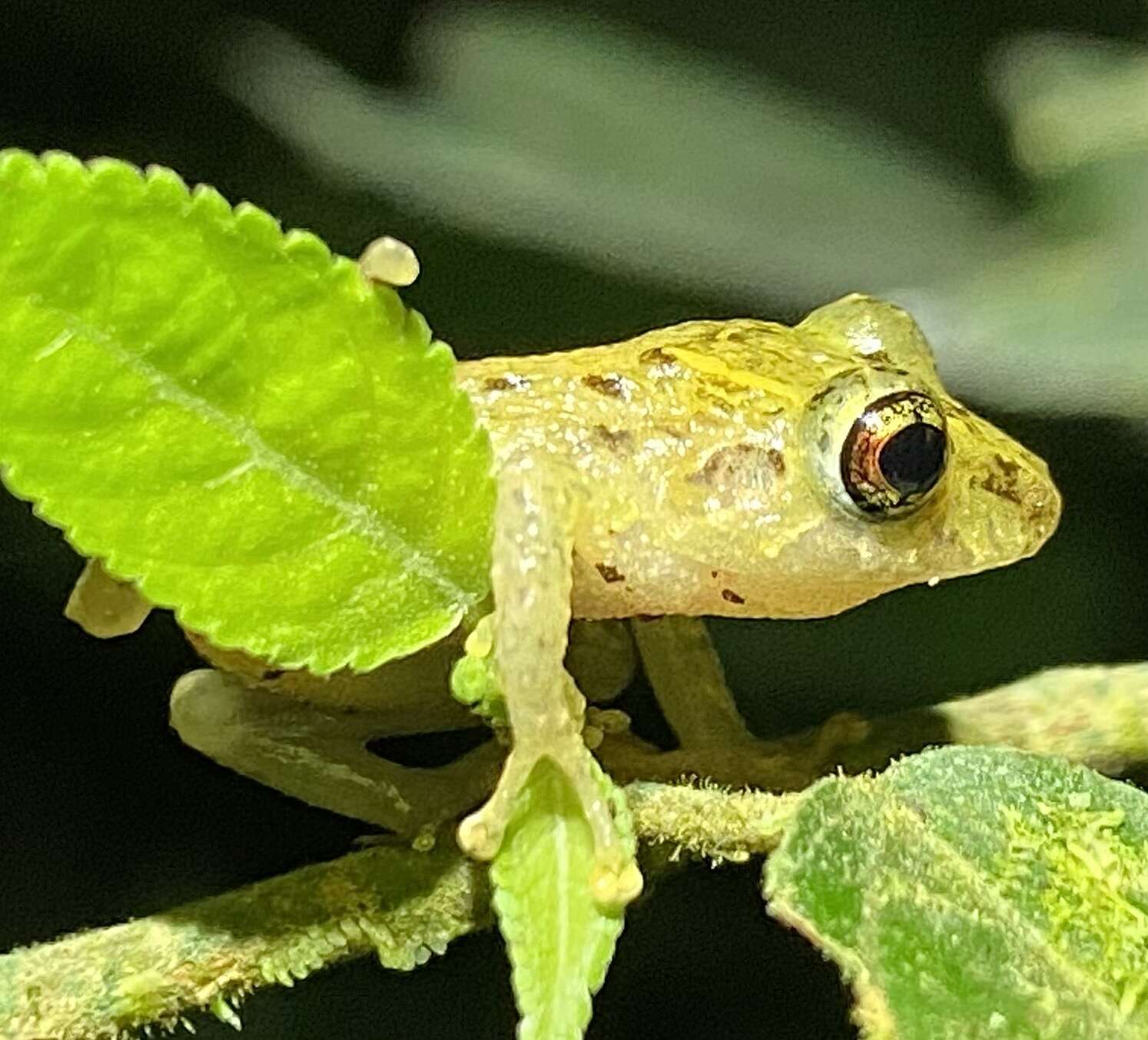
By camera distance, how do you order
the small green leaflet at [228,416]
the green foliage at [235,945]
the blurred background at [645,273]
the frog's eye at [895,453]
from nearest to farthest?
the small green leaflet at [228,416] → the green foliage at [235,945] → the frog's eye at [895,453] → the blurred background at [645,273]

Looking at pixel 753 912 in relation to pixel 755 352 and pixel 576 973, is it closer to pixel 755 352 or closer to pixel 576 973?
pixel 755 352

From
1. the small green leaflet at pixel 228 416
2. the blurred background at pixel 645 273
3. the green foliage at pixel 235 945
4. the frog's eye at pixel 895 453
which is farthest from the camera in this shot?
the blurred background at pixel 645 273

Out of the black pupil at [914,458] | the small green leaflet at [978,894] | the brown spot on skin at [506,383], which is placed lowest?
the brown spot on skin at [506,383]

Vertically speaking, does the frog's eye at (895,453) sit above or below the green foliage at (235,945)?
above

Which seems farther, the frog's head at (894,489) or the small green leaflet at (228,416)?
the frog's head at (894,489)

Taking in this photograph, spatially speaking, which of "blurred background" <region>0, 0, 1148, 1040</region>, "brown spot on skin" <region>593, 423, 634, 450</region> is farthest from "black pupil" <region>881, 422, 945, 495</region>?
"blurred background" <region>0, 0, 1148, 1040</region>

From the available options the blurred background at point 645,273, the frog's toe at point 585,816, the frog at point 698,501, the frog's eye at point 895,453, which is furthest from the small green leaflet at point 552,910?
the blurred background at point 645,273

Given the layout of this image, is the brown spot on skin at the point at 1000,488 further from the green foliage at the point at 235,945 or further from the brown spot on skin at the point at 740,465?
A: the green foliage at the point at 235,945

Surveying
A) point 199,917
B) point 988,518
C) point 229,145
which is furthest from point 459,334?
point 199,917
